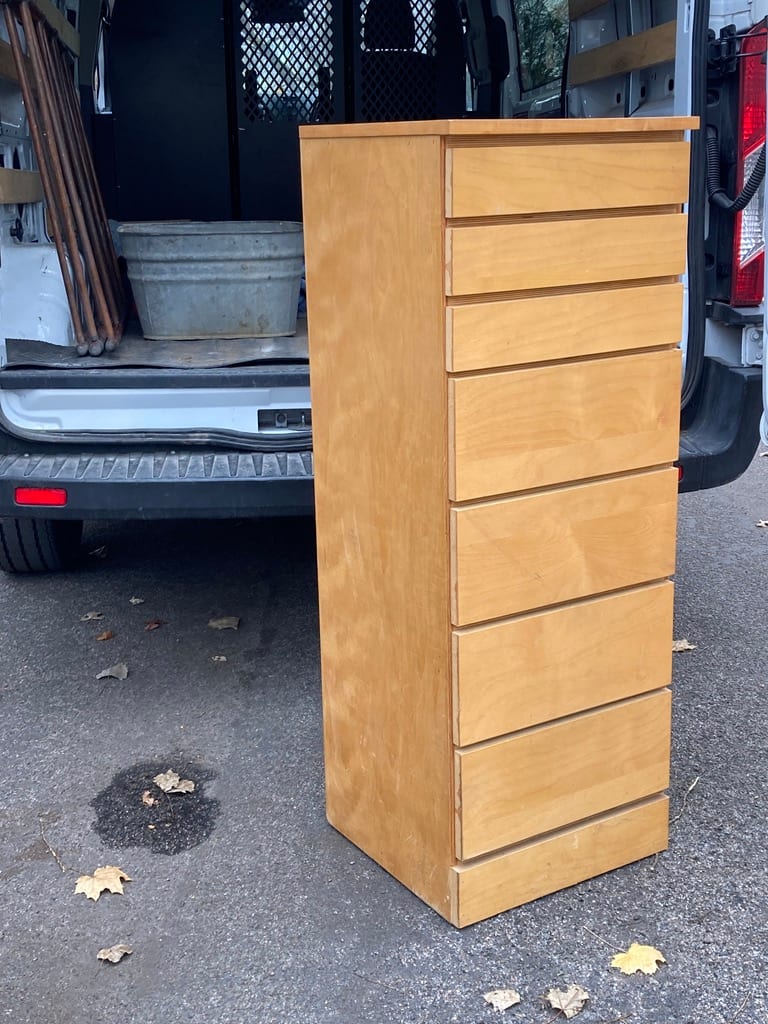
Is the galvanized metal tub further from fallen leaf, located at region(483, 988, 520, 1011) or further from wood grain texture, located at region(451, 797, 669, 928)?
fallen leaf, located at region(483, 988, 520, 1011)

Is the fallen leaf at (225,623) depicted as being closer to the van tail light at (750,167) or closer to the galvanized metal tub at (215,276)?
the galvanized metal tub at (215,276)

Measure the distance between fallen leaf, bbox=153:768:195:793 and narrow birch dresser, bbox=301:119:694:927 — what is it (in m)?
0.54

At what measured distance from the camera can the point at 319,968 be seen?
2.34m

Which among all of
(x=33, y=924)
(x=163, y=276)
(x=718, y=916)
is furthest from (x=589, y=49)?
(x=33, y=924)

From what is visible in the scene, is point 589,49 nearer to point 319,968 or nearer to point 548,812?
point 548,812

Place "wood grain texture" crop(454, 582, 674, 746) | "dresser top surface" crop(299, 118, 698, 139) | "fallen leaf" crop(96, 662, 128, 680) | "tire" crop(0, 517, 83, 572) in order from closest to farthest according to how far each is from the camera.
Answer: "dresser top surface" crop(299, 118, 698, 139), "wood grain texture" crop(454, 582, 674, 746), "fallen leaf" crop(96, 662, 128, 680), "tire" crop(0, 517, 83, 572)

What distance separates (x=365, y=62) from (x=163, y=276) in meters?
1.82

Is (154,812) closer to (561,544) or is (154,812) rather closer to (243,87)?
(561,544)

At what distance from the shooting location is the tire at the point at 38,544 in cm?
432

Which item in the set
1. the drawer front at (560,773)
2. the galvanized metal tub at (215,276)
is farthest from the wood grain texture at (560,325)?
the galvanized metal tub at (215,276)

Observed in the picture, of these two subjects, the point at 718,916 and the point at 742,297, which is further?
the point at 742,297

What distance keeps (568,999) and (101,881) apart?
3.47 ft

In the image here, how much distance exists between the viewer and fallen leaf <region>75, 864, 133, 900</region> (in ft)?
8.57

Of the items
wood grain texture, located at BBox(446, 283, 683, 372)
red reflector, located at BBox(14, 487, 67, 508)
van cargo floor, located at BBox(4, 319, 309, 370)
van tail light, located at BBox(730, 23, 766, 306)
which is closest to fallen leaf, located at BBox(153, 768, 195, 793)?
red reflector, located at BBox(14, 487, 67, 508)
